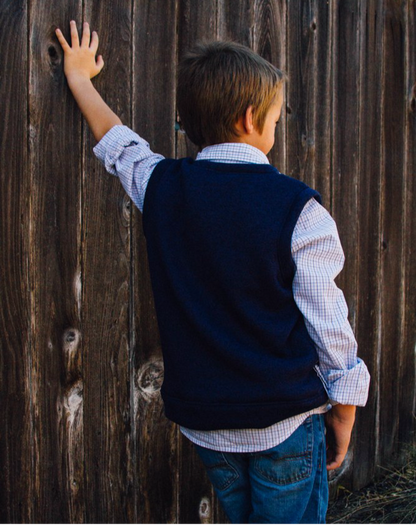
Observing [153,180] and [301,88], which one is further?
[301,88]

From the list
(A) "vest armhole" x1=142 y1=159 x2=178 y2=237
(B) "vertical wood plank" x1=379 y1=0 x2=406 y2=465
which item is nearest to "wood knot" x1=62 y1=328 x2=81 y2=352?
(A) "vest armhole" x1=142 y1=159 x2=178 y2=237

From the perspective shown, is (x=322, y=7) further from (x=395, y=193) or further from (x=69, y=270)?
(x=69, y=270)

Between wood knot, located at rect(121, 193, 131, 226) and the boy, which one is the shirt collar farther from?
wood knot, located at rect(121, 193, 131, 226)

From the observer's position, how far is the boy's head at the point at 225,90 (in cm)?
143

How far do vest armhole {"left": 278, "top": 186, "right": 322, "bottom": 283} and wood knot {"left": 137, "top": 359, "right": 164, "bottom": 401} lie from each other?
809 millimetres

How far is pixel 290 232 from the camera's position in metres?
1.31

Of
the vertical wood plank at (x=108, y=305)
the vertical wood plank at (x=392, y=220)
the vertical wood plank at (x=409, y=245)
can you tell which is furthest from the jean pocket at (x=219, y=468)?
the vertical wood plank at (x=409, y=245)

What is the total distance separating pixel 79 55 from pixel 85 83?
94 mm

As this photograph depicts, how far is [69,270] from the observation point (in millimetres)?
1769

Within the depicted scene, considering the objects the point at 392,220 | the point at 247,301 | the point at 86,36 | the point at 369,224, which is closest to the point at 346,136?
the point at 369,224

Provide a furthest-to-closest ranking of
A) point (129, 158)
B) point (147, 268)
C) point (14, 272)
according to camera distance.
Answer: point (147, 268) < point (14, 272) < point (129, 158)

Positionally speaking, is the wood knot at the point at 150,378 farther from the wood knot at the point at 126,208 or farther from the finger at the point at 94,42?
the finger at the point at 94,42

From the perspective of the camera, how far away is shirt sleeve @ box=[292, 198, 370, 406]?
1341 millimetres

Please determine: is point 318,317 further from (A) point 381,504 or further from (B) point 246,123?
(A) point 381,504
